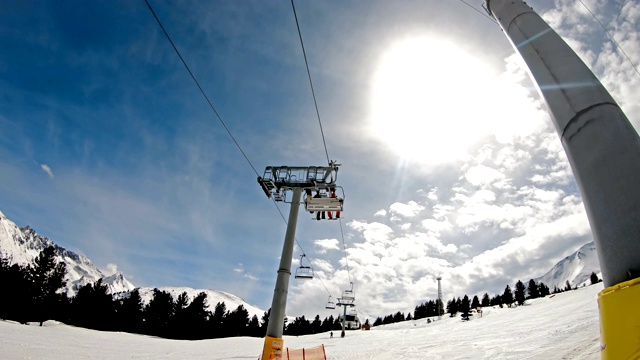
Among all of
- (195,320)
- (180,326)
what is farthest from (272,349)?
(195,320)

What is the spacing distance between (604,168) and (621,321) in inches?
34.0

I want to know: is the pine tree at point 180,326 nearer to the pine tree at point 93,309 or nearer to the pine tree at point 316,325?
the pine tree at point 93,309

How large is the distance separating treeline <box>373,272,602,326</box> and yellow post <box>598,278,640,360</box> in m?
69.6

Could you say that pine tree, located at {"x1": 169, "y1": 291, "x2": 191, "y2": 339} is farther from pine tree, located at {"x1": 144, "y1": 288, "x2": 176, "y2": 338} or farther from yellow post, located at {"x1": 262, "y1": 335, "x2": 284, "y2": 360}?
yellow post, located at {"x1": 262, "y1": 335, "x2": 284, "y2": 360}

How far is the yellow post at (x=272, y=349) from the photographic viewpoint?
36.2ft

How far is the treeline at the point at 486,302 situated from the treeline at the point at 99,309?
197 feet

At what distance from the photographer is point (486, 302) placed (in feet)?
383

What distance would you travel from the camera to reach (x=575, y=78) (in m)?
2.35

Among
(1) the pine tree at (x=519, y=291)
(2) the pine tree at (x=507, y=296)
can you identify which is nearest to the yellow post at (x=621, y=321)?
(1) the pine tree at (x=519, y=291)

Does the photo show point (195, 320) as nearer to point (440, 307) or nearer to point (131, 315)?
point (131, 315)

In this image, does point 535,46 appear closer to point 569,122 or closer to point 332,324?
point 569,122

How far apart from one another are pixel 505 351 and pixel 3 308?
7562 cm

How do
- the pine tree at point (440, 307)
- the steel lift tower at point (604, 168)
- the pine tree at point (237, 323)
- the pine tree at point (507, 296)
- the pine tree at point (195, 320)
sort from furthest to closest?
1. the pine tree at point (440, 307)
2. the pine tree at point (507, 296)
3. the pine tree at point (237, 323)
4. the pine tree at point (195, 320)
5. the steel lift tower at point (604, 168)

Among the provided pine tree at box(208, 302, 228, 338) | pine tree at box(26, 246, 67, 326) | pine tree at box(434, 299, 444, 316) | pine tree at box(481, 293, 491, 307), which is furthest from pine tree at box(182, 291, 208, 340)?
pine tree at box(481, 293, 491, 307)
